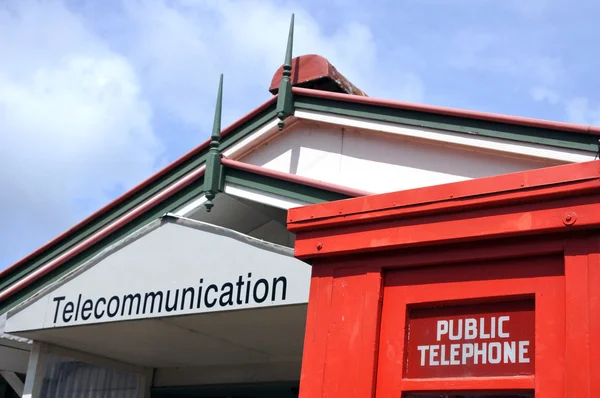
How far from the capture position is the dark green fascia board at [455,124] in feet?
21.8

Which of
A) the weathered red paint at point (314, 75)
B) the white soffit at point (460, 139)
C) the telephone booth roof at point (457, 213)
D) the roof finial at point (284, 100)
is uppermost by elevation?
the weathered red paint at point (314, 75)

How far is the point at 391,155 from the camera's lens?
7922 millimetres

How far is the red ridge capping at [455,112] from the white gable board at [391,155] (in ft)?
0.58

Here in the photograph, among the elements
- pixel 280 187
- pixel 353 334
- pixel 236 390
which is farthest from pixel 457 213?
pixel 236 390

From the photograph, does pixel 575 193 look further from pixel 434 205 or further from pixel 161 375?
pixel 161 375

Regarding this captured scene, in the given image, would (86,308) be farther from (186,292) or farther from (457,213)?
(457,213)

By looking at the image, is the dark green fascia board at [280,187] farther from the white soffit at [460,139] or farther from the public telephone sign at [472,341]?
the public telephone sign at [472,341]

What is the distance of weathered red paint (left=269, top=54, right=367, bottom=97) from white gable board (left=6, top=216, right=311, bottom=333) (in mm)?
2543

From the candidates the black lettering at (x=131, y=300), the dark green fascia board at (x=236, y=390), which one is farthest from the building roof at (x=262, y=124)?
the dark green fascia board at (x=236, y=390)

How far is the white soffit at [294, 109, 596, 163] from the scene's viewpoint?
21.9 ft

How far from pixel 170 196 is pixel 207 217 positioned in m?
0.43

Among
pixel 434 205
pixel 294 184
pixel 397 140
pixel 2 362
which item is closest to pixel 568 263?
pixel 434 205

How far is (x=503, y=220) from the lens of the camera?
282cm

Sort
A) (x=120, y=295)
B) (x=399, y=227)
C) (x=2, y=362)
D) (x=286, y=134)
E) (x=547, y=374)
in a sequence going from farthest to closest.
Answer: (x=2, y=362) < (x=286, y=134) < (x=120, y=295) < (x=399, y=227) < (x=547, y=374)
